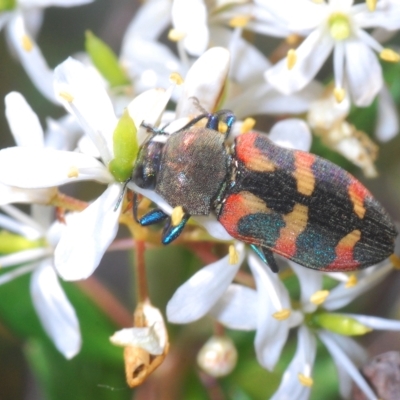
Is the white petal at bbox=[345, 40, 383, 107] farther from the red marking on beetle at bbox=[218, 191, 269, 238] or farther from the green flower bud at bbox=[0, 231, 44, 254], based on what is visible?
the green flower bud at bbox=[0, 231, 44, 254]

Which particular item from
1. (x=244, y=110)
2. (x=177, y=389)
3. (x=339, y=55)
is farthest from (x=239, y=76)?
(x=177, y=389)

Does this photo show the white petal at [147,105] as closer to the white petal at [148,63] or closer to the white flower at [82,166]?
the white flower at [82,166]

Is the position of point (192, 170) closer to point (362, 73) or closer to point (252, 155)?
point (252, 155)

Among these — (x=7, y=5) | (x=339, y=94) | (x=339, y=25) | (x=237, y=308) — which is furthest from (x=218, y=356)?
(x=7, y=5)

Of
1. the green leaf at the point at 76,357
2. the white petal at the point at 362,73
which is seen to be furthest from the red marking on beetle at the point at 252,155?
the green leaf at the point at 76,357

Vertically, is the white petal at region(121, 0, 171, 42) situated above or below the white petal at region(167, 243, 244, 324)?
above

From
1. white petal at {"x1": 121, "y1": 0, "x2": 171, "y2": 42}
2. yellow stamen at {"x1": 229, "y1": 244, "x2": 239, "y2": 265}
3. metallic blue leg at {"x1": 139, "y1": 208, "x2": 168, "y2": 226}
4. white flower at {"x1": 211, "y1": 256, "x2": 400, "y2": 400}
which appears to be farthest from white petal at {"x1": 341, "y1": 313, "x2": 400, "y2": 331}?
white petal at {"x1": 121, "y1": 0, "x2": 171, "y2": 42}
